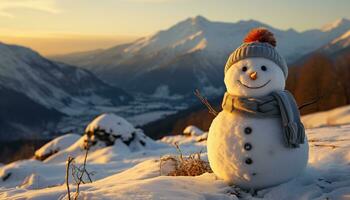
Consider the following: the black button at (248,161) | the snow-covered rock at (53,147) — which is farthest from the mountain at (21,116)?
the black button at (248,161)

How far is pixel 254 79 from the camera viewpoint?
4.10 metres

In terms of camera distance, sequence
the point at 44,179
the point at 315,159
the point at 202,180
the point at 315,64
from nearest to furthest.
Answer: the point at 202,180 < the point at 315,159 < the point at 44,179 < the point at 315,64

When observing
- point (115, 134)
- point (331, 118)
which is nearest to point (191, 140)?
point (115, 134)

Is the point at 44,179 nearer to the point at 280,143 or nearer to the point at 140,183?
the point at 140,183

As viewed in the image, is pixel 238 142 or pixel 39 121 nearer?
pixel 238 142

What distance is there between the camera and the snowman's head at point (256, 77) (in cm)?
411

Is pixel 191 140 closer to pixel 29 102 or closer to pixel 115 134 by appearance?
pixel 115 134

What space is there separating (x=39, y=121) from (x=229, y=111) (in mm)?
149369

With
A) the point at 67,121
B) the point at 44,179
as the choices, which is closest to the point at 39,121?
the point at 67,121

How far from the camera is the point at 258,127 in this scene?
4004 mm

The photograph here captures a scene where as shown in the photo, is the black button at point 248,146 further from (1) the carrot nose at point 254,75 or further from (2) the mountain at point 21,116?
(2) the mountain at point 21,116

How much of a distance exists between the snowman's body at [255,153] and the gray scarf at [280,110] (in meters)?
0.06

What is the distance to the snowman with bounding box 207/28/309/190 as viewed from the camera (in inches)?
158

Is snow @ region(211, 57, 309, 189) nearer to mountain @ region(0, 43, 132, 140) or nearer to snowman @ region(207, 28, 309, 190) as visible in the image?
snowman @ region(207, 28, 309, 190)
